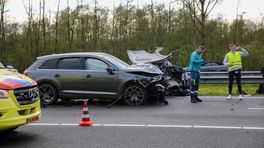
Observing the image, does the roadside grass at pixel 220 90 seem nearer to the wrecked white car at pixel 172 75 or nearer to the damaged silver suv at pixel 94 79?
the wrecked white car at pixel 172 75

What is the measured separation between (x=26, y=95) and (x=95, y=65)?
517 centimetres

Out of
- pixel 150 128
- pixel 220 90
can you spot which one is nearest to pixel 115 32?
pixel 220 90

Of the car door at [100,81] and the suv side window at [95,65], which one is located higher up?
the suv side window at [95,65]

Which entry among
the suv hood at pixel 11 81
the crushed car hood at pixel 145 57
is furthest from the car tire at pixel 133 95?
the suv hood at pixel 11 81

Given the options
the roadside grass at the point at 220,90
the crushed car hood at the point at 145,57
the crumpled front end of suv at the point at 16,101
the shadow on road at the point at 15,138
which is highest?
the crushed car hood at the point at 145,57

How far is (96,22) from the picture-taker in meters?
36.4

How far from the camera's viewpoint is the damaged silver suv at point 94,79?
10.7 meters

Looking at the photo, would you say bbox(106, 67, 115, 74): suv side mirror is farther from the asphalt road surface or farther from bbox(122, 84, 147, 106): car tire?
the asphalt road surface

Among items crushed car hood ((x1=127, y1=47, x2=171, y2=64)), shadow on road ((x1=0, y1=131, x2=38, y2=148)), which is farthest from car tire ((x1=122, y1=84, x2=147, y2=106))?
shadow on road ((x1=0, y1=131, x2=38, y2=148))

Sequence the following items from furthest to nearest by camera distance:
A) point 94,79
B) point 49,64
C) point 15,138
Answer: point 49,64 → point 94,79 → point 15,138

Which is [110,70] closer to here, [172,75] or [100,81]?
[100,81]

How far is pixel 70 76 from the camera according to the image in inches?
433

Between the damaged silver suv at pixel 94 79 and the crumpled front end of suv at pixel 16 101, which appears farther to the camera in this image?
the damaged silver suv at pixel 94 79

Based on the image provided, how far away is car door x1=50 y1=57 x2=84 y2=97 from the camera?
35.9ft
